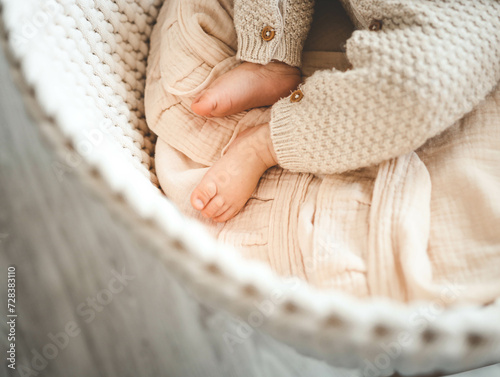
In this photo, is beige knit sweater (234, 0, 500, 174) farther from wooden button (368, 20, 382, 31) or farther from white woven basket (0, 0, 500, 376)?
white woven basket (0, 0, 500, 376)

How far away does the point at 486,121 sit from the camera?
51 centimetres

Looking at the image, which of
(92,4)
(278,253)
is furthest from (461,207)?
(92,4)

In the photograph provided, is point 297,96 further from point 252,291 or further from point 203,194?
point 252,291

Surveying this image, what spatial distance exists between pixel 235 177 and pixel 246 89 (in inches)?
5.5

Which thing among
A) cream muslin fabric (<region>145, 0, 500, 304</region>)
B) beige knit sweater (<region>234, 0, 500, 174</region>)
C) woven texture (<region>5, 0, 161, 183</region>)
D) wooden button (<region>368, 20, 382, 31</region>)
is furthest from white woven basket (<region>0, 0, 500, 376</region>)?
wooden button (<region>368, 20, 382, 31</region>)

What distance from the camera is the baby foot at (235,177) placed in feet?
1.77

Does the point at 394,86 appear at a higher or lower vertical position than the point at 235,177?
Answer: higher

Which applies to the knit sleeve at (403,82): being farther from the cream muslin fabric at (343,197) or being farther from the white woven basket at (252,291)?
the white woven basket at (252,291)

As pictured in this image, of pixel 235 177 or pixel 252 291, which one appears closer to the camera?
pixel 252 291

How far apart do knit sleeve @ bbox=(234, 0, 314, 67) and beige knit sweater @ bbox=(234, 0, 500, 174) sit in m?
0.09

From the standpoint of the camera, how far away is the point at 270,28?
55 cm

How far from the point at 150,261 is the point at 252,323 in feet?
1.03

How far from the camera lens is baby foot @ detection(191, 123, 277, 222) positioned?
54 cm

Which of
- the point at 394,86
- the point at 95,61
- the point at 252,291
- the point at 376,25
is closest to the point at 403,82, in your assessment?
the point at 394,86
